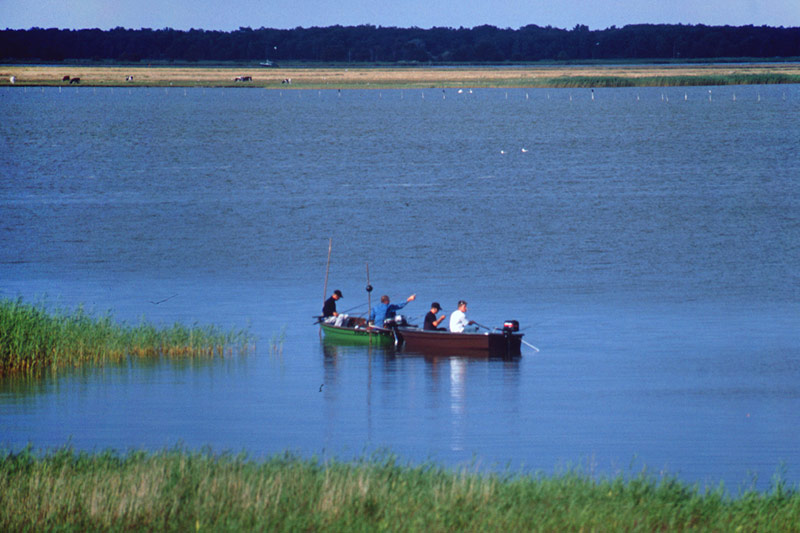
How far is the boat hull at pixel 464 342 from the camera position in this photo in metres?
26.8

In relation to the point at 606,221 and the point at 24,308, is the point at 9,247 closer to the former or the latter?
the point at 24,308

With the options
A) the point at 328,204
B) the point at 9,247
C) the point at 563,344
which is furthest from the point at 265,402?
the point at 328,204

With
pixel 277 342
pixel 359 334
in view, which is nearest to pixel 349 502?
pixel 359 334

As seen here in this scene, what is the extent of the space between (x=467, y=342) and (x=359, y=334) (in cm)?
291

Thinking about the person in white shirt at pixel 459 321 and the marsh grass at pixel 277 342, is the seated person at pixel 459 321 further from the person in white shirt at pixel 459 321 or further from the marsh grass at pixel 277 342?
the marsh grass at pixel 277 342

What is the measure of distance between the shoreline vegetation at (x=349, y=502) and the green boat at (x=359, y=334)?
13273mm

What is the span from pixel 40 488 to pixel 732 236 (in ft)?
128

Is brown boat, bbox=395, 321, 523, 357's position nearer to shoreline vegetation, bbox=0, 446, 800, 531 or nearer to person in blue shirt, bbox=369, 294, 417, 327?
person in blue shirt, bbox=369, 294, 417, 327

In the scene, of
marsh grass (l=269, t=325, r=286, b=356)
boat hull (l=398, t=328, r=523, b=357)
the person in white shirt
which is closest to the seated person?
the person in white shirt

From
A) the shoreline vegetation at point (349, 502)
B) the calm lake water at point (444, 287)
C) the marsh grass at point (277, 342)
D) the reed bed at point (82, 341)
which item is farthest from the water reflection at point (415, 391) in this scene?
the shoreline vegetation at point (349, 502)

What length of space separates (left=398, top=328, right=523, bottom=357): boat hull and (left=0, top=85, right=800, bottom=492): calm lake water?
543 mm

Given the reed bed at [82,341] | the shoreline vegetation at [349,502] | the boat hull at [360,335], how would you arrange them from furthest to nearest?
the boat hull at [360,335]
the reed bed at [82,341]
the shoreline vegetation at [349,502]

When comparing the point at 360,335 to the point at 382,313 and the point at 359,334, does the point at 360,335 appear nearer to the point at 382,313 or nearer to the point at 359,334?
the point at 359,334

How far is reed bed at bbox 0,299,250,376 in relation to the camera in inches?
953
